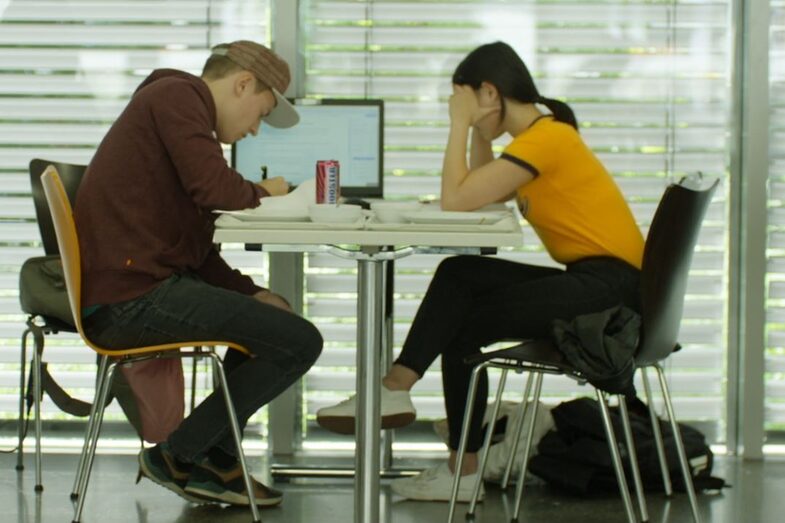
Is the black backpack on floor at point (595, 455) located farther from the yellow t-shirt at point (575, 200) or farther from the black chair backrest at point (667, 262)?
the black chair backrest at point (667, 262)

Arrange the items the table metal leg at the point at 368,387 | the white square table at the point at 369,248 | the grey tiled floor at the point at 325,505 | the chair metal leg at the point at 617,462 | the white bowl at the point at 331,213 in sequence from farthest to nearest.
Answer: the grey tiled floor at the point at 325,505 < the chair metal leg at the point at 617,462 < the table metal leg at the point at 368,387 < the white bowl at the point at 331,213 < the white square table at the point at 369,248

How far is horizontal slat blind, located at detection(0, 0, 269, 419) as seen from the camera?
4.27 m

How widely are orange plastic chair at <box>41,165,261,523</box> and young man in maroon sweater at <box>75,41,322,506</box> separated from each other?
34 mm

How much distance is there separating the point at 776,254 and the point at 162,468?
2278 mm

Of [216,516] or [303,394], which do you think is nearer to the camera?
[216,516]

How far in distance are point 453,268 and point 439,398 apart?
1.05m

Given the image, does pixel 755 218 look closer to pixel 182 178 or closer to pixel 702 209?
pixel 702 209

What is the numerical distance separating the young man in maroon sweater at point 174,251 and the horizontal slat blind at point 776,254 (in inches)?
75.3

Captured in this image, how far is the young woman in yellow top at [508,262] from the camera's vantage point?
123 inches

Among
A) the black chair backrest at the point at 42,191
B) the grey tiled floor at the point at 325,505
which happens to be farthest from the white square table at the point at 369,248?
the black chair backrest at the point at 42,191

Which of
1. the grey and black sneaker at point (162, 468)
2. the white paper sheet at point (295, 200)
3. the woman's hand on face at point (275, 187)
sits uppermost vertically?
the woman's hand on face at point (275, 187)

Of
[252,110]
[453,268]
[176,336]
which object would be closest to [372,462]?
[176,336]

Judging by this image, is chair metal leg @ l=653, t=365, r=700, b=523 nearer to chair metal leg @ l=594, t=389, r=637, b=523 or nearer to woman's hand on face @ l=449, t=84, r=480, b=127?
chair metal leg @ l=594, t=389, r=637, b=523

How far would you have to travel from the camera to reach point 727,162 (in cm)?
421
